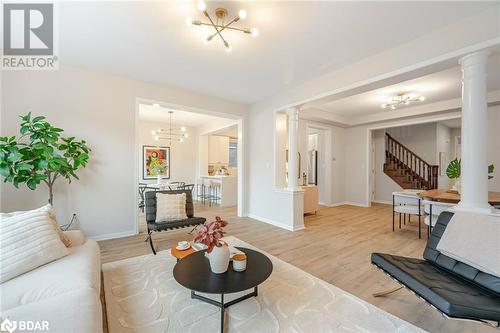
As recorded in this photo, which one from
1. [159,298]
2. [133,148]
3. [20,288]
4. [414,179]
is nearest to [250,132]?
[133,148]

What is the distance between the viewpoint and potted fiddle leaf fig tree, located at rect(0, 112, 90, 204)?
2578 millimetres

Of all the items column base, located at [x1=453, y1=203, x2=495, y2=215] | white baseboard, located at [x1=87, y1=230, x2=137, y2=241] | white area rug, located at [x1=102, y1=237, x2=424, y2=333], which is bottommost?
white area rug, located at [x1=102, y1=237, x2=424, y2=333]

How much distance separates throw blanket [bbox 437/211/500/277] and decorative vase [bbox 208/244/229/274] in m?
1.91

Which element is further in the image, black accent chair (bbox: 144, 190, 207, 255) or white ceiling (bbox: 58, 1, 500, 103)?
black accent chair (bbox: 144, 190, 207, 255)

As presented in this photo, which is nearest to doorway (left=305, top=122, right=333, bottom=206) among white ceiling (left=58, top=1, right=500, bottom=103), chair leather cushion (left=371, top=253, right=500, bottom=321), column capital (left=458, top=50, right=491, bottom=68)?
white ceiling (left=58, top=1, right=500, bottom=103)

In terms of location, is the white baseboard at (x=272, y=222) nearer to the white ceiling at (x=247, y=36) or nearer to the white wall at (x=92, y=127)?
the white wall at (x=92, y=127)

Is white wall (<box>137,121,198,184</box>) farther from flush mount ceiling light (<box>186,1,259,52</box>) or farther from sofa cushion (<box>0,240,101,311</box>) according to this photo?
sofa cushion (<box>0,240,101,311</box>)

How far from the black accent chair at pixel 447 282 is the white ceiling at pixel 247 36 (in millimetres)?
2095

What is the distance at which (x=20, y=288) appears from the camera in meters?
1.39

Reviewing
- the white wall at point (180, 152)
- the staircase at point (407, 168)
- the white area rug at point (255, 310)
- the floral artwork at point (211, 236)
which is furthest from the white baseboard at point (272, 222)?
the staircase at point (407, 168)

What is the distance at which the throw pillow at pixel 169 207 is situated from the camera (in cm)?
336

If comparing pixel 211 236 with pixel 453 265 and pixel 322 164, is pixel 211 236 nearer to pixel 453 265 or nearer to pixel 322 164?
pixel 453 265

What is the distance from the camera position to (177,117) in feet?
23.2

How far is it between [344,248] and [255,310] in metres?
2.01
